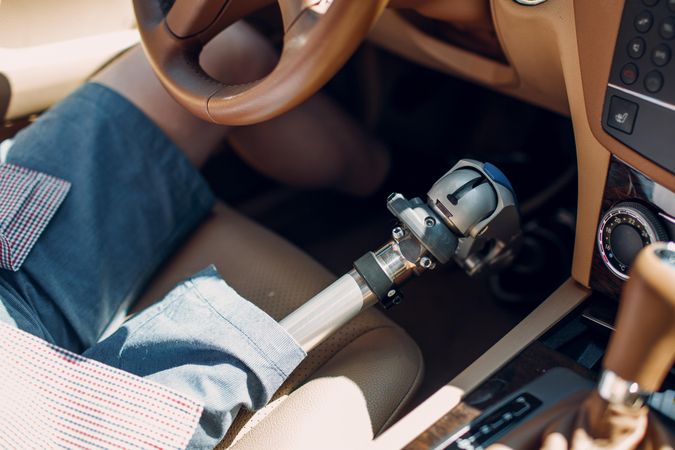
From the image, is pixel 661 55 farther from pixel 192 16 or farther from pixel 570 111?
pixel 192 16

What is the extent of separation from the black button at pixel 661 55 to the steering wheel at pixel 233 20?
23 cm

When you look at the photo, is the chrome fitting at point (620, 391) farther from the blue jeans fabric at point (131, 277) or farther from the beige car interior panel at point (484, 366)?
the blue jeans fabric at point (131, 277)

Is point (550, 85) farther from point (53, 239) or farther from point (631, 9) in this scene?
point (53, 239)

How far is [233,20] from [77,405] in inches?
16.5

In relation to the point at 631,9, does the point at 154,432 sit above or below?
below

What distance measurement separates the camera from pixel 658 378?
0.47m

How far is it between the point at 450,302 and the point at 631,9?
0.67 m

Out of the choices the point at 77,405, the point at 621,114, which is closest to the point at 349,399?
the point at 77,405

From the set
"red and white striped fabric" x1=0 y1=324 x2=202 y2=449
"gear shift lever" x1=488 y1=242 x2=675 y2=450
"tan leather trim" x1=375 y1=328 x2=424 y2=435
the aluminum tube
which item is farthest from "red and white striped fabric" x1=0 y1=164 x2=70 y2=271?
"gear shift lever" x1=488 y1=242 x2=675 y2=450

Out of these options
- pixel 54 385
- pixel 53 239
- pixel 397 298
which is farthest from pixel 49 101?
pixel 397 298

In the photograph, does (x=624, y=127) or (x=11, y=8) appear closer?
(x=624, y=127)

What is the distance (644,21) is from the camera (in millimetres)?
579

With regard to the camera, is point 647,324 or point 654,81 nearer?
point 647,324

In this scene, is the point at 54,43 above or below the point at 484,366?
above
